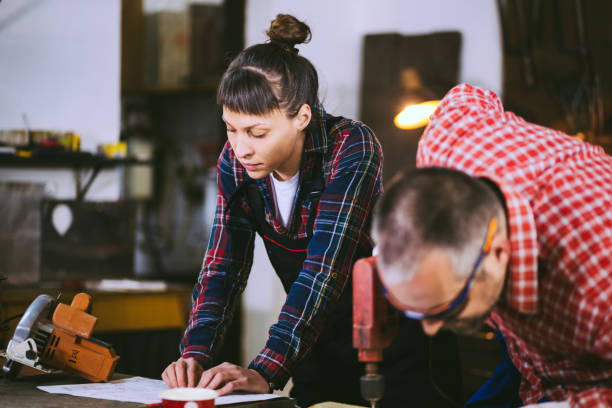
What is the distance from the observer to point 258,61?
150cm

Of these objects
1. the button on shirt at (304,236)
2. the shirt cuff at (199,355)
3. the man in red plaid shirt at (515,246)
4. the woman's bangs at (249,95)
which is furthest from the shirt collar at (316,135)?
the shirt cuff at (199,355)

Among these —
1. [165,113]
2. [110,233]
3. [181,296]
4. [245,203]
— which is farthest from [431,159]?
[165,113]

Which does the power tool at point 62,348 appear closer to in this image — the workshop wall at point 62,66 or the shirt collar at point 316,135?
the shirt collar at point 316,135

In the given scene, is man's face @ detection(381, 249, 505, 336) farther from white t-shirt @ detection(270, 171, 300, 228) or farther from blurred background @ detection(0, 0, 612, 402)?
blurred background @ detection(0, 0, 612, 402)

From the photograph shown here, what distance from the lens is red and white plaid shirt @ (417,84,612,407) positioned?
3.08ft

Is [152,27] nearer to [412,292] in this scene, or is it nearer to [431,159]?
[431,159]

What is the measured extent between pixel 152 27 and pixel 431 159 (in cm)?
298

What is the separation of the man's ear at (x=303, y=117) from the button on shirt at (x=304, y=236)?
0.04 m

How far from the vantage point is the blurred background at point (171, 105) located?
9.84ft

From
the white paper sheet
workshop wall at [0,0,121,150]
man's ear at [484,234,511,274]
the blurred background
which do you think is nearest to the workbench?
the white paper sheet

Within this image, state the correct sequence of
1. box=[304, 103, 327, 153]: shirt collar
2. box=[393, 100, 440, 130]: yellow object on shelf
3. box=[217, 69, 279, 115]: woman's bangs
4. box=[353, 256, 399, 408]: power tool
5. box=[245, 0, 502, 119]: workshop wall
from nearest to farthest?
box=[353, 256, 399, 408]: power tool, box=[217, 69, 279, 115]: woman's bangs, box=[304, 103, 327, 153]: shirt collar, box=[393, 100, 440, 130]: yellow object on shelf, box=[245, 0, 502, 119]: workshop wall

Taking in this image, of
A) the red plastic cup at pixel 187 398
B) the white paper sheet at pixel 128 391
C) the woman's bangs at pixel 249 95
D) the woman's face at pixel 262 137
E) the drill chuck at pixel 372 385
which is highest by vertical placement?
the woman's bangs at pixel 249 95

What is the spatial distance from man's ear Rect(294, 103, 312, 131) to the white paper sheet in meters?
0.60

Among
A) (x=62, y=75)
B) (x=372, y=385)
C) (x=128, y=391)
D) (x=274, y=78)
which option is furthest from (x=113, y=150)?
(x=372, y=385)
